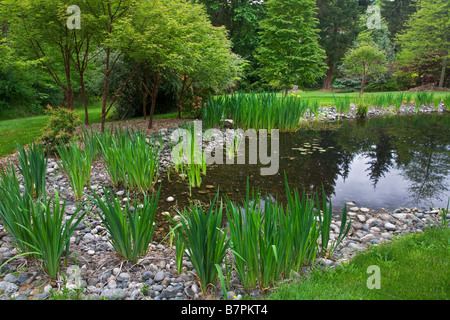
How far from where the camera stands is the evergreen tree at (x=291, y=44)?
43.0 ft

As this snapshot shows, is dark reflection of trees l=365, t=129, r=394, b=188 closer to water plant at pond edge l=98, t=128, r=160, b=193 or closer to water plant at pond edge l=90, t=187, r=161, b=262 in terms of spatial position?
water plant at pond edge l=98, t=128, r=160, b=193

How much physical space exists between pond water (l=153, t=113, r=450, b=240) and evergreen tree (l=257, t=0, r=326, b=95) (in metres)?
4.88

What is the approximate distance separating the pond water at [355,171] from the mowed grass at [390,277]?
1.23m

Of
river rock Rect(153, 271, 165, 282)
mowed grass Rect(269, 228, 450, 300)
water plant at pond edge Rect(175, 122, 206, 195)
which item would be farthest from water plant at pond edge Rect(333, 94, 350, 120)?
river rock Rect(153, 271, 165, 282)

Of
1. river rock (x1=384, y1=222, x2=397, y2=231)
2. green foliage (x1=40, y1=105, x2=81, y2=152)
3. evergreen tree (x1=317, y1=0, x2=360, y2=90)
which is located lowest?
river rock (x1=384, y1=222, x2=397, y2=231)

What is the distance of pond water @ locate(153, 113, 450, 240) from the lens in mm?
4582

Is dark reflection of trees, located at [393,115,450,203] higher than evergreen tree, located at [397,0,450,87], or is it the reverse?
evergreen tree, located at [397,0,450,87]

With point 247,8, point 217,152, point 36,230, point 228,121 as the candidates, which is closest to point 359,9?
point 247,8

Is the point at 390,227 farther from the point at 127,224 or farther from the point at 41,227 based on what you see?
the point at 41,227

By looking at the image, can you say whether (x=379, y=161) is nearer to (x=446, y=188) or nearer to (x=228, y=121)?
(x=446, y=188)

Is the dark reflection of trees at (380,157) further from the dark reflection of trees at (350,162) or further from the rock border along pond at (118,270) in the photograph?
the rock border along pond at (118,270)

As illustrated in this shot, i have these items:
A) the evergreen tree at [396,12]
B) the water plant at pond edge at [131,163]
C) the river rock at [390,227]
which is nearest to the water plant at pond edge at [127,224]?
the water plant at pond edge at [131,163]

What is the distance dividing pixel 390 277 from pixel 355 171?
4040mm
